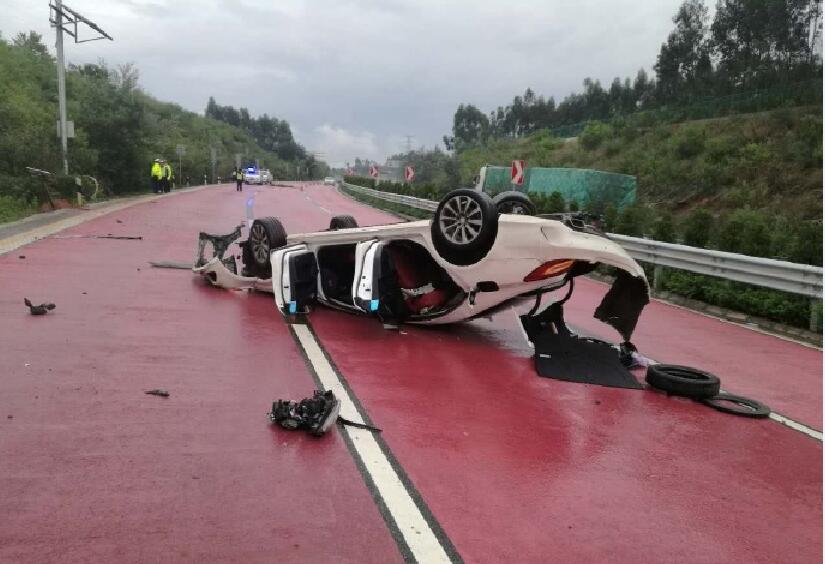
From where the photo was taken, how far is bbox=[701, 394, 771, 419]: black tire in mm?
5617

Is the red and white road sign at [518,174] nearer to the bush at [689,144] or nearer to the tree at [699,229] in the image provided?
the tree at [699,229]

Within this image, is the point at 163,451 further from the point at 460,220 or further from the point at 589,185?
the point at 589,185

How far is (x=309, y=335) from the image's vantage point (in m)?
7.25

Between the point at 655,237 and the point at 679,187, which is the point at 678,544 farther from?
the point at 679,187

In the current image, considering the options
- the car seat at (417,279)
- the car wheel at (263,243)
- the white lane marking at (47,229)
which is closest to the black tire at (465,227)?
the car seat at (417,279)

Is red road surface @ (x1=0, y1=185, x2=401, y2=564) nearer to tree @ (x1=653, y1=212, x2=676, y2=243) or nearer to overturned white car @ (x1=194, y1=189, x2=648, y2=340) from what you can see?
overturned white car @ (x1=194, y1=189, x2=648, y2=340)

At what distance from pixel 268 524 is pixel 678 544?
6.56 ft

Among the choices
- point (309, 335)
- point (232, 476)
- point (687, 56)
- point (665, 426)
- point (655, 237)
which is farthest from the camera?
point (687, 56)

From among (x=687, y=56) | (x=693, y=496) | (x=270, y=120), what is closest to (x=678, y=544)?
(x=693, y=496)

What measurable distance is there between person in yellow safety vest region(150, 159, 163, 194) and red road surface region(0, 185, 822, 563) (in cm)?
2790

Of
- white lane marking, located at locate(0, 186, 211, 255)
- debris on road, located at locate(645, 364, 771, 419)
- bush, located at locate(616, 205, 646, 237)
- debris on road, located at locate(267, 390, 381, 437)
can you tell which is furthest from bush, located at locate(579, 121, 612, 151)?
debris on road, located at locate(267, 390, 381, 437)

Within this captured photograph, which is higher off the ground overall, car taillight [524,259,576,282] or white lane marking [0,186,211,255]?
car taillight [524,259,576,282]

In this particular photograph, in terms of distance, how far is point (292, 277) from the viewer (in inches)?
300

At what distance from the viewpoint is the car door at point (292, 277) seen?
24.9 feet
